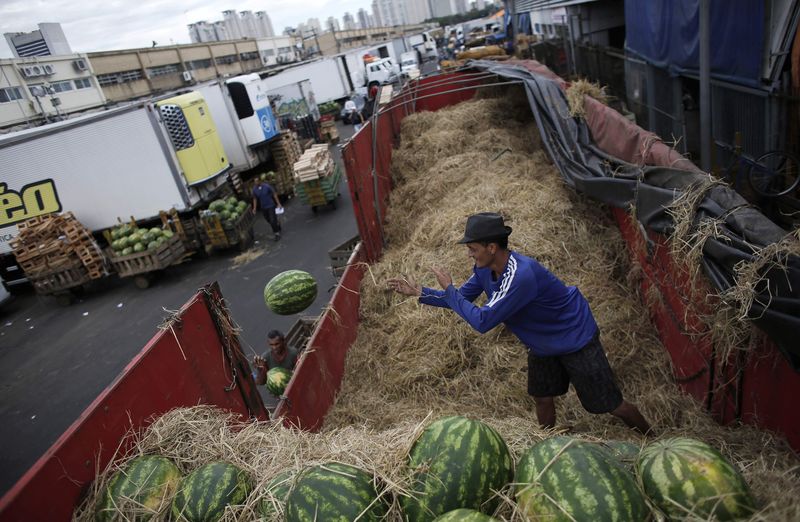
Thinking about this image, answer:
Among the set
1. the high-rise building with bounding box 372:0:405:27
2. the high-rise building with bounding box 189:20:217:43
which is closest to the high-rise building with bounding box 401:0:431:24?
the high-rise building with bounding box 372:0:405:27

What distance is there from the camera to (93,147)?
11820mm

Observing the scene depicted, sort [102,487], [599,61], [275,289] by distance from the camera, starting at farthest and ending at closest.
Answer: [599,61], [275,289], [102,487]

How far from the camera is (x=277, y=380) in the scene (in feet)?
16.3

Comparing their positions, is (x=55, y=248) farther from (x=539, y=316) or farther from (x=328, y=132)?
(x=328, y=132)

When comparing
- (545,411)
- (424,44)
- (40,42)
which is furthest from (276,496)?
(424,44)

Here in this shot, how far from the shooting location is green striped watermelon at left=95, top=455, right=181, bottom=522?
2191mm

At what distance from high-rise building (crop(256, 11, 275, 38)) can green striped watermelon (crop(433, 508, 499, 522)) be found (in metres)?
169

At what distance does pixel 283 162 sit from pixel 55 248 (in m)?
8.10

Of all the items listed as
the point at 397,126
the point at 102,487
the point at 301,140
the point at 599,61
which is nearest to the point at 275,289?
the point at 102,487

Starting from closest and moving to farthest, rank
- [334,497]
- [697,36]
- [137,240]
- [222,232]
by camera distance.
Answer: [334,497] → [697,36] → [137,240] → [222,232]

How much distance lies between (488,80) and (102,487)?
12536mm

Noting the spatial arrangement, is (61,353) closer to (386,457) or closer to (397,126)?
(397,126)

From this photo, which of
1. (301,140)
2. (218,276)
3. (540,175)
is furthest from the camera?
(301,140)

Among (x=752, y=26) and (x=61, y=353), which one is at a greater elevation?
(x=752, y=26)
